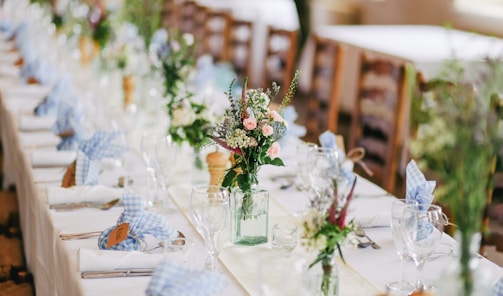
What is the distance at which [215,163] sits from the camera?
7.80 ft

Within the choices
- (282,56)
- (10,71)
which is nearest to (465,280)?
(282,56)

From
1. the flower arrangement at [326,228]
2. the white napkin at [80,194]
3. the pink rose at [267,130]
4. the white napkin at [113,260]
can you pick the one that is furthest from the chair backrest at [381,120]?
the flower arrangement at [326,228]

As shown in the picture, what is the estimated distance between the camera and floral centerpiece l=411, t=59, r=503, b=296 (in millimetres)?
1210

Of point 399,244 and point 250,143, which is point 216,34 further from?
point 399,244

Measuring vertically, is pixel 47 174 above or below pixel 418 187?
below

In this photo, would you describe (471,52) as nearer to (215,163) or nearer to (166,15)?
(166,15)

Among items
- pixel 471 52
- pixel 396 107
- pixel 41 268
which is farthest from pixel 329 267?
pixel 471 52

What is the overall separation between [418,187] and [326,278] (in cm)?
61

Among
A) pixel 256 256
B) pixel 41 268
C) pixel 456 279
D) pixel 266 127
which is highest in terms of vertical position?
pixel 266 127

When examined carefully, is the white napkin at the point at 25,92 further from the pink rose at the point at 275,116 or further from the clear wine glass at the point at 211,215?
the clear wine glass at the point at 211,215

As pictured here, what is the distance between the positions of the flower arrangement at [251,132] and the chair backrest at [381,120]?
4.98ft

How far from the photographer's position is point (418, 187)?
2.07 meters

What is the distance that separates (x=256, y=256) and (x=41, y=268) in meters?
0.79

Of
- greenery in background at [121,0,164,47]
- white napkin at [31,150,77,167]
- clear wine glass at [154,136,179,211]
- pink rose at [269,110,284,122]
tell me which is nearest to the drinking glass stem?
pink rose at [269,110,284,122]
